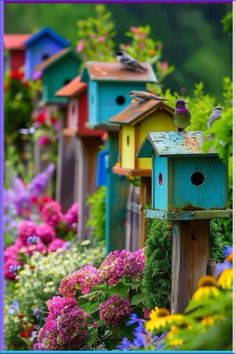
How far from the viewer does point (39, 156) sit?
16297 mm

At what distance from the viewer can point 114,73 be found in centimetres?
906

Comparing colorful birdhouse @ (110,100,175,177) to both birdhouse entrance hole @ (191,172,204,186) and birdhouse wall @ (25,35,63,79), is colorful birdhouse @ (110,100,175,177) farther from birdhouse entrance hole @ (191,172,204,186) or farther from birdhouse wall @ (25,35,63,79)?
birdhouse wall @ (25,35,63,79)

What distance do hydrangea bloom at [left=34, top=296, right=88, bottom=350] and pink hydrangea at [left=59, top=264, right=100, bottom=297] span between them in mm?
158

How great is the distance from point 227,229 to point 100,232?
2461mm

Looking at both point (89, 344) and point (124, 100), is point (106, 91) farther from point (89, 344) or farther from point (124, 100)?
point (89, 344)

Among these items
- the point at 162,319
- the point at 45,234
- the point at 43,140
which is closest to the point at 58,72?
the point at 43,140

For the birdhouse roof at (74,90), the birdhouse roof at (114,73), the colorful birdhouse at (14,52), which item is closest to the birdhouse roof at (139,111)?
the birdhouse roof at (114,73)

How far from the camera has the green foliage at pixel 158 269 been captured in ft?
18.5

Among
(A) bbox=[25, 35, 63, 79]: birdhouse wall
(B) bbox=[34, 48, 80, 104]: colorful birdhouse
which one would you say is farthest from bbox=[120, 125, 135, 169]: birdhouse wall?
(A) bbox=[25, 35, 63, 79]: birdhouse wall

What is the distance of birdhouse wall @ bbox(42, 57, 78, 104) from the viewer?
13156 mm

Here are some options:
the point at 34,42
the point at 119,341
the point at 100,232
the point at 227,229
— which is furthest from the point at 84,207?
the point at 34,42

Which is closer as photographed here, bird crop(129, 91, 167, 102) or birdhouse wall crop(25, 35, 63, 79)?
bird crop(129, 91, 167, 102)

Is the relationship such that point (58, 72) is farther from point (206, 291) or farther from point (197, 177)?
point (206, 291)

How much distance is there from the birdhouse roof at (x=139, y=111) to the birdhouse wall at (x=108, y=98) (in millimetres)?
1393
